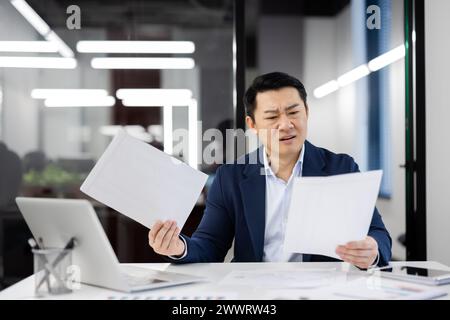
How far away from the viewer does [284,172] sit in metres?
2.42

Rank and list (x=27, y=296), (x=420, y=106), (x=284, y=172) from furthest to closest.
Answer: (x=420, y=106) → (x=284, y=172) → (x=27, y=296)

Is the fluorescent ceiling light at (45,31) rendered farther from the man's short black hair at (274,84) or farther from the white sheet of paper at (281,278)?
the white sheet of paper at (281,278)

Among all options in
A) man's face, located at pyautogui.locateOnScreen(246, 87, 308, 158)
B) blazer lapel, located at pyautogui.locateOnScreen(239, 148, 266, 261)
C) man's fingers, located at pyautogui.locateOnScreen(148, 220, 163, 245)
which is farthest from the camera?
man's face, located at pyautogui.locateOnScreen(246, 87, 308, 158)

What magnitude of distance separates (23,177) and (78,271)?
7.05 ft

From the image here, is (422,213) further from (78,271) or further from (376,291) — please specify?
(78,271)

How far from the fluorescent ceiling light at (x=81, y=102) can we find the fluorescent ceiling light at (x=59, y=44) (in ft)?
0.92

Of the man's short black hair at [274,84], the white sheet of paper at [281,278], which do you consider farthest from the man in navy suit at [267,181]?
the white sheet of paper at [281,278]

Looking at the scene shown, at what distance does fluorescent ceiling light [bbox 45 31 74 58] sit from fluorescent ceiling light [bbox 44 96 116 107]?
28 centimetres

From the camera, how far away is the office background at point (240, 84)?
11.6 ft

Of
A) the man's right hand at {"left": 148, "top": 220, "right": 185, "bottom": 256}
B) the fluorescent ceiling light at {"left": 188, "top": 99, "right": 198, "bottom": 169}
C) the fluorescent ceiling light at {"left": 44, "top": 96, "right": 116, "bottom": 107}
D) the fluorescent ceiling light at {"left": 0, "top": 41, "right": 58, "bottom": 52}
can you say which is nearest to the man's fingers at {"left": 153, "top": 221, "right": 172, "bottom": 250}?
the man's right hand at {"left": 148, "top": 220, "right": 185, "bottom": 256}

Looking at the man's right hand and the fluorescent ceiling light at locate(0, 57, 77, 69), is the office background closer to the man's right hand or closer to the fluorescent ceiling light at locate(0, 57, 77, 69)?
the fluorescent ceiling light at locate(0, 57, 77, 69)

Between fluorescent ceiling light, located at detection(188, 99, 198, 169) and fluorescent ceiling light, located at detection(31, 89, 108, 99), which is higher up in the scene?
fluorescent ceiling light, located at detection(31, 89, 108, 99)

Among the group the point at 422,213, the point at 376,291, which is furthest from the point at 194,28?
the point at 376,291

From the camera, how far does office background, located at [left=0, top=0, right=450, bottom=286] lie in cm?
354
